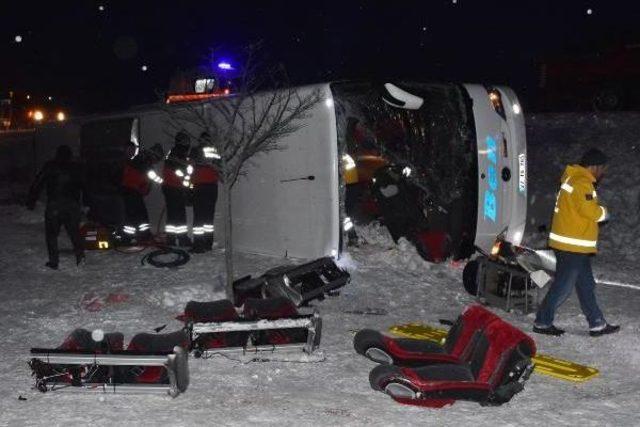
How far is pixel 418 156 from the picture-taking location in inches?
339

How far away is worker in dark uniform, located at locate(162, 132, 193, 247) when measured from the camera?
883cm

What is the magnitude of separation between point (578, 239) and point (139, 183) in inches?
241

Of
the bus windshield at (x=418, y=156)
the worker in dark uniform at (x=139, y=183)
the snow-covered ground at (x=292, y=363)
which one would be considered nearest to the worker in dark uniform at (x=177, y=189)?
the worker in dark uniform at (x=139, y=183)

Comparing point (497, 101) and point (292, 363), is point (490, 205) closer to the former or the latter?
point (497, 101)

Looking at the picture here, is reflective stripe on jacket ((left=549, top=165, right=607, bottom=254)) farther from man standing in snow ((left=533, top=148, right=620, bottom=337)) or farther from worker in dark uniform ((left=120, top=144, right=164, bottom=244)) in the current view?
worker in dark uniform ((left=120, top=144, right=164, bottom=244))

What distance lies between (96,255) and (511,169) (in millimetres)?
5578

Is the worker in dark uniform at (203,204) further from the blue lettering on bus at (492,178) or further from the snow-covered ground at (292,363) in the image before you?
the blue lettering on bus at (492,178)

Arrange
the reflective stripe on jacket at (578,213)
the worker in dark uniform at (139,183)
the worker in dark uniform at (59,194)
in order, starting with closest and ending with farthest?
the reflective stripe on jacket at (578,213), the worker in dark uniform at (59,194), the worker in dark uniform at (139,183)

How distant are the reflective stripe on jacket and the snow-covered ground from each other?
87cm

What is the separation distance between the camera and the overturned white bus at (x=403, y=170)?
7.28m

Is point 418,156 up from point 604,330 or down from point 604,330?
up

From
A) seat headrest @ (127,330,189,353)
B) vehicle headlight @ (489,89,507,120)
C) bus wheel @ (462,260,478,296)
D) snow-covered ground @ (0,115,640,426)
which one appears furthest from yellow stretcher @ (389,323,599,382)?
vehicle headlight @ (489,89,507,120)

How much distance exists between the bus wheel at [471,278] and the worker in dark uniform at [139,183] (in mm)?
4512

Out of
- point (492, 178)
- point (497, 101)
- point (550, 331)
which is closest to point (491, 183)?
point (492, 178)
